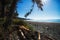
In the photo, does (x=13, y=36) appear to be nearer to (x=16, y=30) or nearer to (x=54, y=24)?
(x=16, y=30)

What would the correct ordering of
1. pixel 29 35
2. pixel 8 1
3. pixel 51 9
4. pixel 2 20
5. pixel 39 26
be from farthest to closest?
1. pixel 51 9
2. pixel 39 26
3. pixel 29 35
4. pixel 2 20
5. pixel 8 1

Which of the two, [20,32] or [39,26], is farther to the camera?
[39,26]

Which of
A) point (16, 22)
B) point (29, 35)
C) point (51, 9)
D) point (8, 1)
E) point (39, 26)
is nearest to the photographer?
point (8, 1)

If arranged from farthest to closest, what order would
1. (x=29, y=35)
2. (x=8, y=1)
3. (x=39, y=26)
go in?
1. (x=39, y=26)
2. (x=29, y=35)
3. (x=8, y=1)

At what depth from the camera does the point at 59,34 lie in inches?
148

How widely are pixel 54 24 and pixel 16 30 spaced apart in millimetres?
1153

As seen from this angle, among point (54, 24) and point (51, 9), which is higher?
point (51, 9)

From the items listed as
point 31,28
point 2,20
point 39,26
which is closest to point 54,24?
point 39,26

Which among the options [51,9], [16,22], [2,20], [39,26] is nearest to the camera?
[2,20]

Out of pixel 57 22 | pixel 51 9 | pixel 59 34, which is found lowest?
pixel 59 34

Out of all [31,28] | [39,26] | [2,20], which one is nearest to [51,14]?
[39,26]

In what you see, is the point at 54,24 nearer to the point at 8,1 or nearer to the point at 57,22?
the point at 57,22

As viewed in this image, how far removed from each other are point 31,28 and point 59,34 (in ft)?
2.89

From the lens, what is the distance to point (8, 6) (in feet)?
7.78
